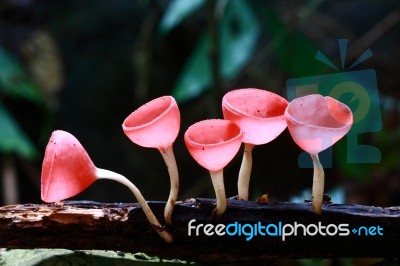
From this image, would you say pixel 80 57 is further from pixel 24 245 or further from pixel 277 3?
pixel 24 245

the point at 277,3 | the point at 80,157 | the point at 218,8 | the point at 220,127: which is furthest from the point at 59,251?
the point at 277,3

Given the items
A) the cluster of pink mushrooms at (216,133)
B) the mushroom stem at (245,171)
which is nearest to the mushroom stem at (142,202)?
the cluster of pink mushrooms at (216,133)

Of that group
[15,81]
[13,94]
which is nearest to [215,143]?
[15,81]

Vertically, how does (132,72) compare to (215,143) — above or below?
above

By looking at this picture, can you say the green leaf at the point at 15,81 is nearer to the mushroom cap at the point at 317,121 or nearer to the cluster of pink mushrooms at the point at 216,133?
the cluster of pink mushrooms at the point at 216,133

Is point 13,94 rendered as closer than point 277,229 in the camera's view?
No

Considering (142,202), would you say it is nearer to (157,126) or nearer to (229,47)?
(157,126)
